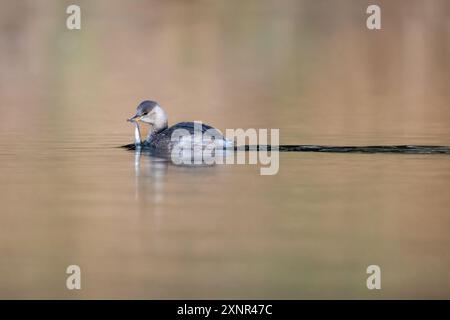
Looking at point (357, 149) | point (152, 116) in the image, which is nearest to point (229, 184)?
point (357, 149)

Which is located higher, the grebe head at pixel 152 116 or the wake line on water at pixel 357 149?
the grebe head at pixel 152 116

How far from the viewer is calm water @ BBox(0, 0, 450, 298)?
8.59 metres

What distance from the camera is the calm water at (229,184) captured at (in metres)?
8.59

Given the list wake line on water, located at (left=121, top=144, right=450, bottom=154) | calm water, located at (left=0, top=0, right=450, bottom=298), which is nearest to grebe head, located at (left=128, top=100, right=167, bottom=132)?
calm water, located at (left=0, top=0, right=450, bottom=298)

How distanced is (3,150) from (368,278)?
7.66 metres

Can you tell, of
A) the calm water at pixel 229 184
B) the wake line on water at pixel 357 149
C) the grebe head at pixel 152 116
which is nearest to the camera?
the calm water at pixel 229 184

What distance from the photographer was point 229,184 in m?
12.1

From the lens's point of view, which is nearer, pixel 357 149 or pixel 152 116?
pixel 357 149

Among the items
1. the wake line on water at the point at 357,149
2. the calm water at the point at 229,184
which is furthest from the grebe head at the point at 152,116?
the wake line on water at the point at 357,149

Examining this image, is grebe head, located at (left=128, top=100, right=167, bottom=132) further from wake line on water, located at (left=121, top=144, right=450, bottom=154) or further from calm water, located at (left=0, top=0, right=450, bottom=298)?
wake line on water, located at (left=121, top=144, right=450, bottom=154)

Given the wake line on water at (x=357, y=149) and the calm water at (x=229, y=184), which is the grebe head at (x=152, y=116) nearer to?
the calm water at (x=229, y=184)

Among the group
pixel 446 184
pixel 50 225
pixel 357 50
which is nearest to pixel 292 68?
pixel 357 50

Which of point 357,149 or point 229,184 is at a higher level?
point 357,149

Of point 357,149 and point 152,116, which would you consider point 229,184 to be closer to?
point 357,149
